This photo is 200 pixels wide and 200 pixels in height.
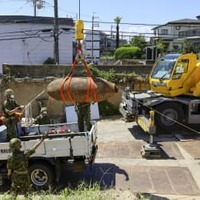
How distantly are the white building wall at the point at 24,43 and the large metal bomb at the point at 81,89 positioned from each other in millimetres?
29738

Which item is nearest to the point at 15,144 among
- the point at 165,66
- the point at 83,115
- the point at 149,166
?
the point at 83,115

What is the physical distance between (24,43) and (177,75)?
82.9ft

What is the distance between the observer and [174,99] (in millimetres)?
14461

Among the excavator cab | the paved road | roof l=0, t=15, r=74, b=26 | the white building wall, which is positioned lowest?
the paved road

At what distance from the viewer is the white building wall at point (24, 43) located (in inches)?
1467

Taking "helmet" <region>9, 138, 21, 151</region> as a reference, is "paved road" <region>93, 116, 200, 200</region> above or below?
below

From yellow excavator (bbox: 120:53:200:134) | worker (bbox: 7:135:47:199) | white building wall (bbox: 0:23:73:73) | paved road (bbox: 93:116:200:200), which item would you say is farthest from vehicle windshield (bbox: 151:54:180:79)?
white building wall (bbox: 0:23:73:73)

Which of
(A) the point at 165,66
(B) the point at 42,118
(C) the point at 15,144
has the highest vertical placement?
(A) the point at 165,66

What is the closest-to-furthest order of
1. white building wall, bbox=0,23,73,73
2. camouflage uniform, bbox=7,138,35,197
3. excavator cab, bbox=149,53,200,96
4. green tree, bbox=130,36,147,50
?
camouflage uniform, bbox=7,138,35,197, excavator cab, bbox=149,53,200,96, white building wall, bbox=0,23,73,73, green tree, bbox=130,36,147,50

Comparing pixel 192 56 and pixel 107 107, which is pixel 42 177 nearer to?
pixel 192 56

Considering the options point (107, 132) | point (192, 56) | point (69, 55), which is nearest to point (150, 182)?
point (107, 132)

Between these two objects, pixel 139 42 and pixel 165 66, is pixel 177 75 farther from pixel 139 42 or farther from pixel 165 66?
pixel 139 42

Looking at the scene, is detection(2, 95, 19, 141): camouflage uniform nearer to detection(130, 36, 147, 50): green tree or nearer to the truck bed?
the truck bed

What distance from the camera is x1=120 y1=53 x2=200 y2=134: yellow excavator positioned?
14336 mm
